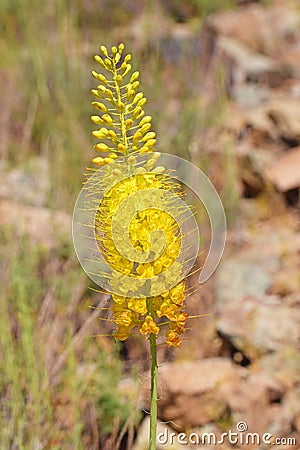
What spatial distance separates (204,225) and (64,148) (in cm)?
125

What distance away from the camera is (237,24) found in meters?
7.30

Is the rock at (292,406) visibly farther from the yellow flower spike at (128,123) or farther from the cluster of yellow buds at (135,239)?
the yellow flower spike at (128,123)

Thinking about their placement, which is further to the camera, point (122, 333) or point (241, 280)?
point (241, 280)

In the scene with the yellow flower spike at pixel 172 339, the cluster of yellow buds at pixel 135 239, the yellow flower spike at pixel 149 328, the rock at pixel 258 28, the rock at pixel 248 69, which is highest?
the rock at pixel 258 28

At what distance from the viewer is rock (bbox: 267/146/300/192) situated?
4703 millimetres

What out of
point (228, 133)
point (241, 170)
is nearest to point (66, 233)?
point (241, 170)

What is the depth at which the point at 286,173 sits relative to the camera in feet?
15.7

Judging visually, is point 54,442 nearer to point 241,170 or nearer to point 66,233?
point 66,233

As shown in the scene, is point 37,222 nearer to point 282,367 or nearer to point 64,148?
point 64,148

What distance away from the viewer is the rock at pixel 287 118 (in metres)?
5.26

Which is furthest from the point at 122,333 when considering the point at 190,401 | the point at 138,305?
the point at 190,401

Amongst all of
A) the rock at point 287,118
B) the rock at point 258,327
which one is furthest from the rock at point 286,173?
the rock at point 258,327

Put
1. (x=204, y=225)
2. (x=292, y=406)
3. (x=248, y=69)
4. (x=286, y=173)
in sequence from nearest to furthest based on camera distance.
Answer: (x=292, y=406), (x=204, y=225), (x=286, y=173), (x=248, y=69)

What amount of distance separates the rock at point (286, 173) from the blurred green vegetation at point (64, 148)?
0.41 metres
